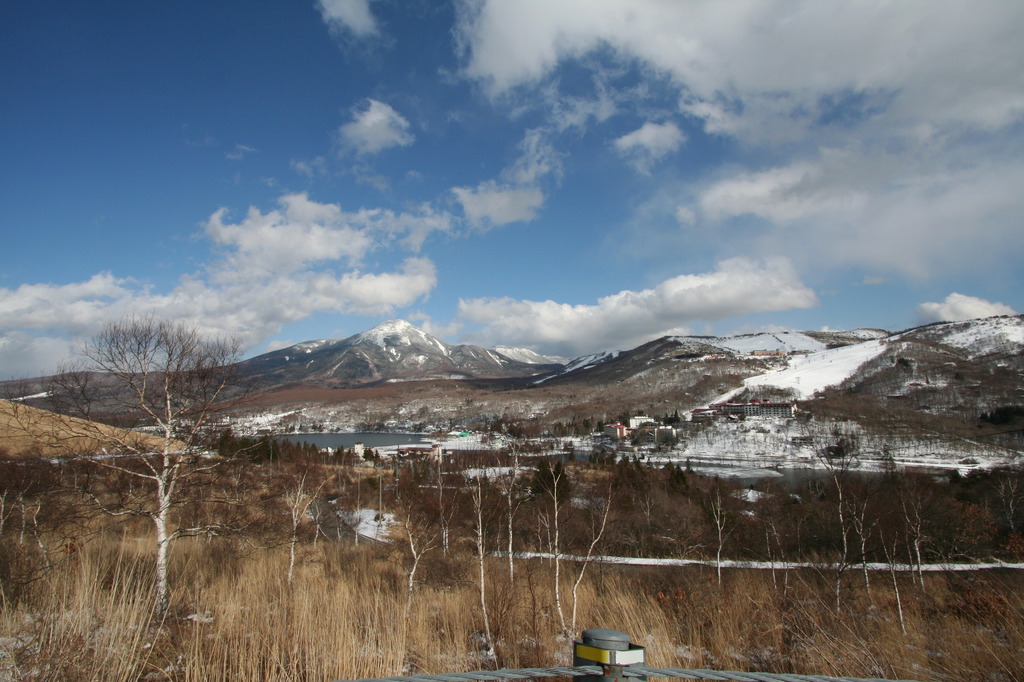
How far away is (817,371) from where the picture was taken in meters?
164

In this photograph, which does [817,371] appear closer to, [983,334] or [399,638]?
[983,334]

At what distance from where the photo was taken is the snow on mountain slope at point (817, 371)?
14375cm

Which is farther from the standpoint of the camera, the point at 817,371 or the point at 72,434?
the point at 817,371

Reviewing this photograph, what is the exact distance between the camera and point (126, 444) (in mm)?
7641

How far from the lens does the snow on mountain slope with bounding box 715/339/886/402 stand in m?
144

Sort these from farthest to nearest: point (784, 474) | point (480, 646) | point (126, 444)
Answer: point (784, 474) → point (126, 444) → point (480, 646)

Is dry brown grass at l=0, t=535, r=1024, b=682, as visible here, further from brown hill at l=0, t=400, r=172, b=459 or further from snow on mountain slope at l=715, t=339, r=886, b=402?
snow on mountain slope at l=715, t=339, r=886, b=402

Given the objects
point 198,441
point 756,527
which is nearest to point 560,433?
point 756,527

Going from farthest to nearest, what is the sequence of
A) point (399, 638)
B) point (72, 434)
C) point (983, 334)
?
1. point (983, 334)
2. point (72, 434)
3. point (399, 638)

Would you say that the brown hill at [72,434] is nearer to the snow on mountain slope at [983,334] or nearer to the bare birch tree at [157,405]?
the bare birch tree at [157,405]

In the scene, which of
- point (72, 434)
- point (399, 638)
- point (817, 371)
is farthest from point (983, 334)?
point (72, 434)

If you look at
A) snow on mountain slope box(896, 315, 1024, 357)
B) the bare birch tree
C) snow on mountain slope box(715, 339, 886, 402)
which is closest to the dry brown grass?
the bare birch tree

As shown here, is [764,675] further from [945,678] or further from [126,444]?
[126,444]

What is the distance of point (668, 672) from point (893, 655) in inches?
96.6
